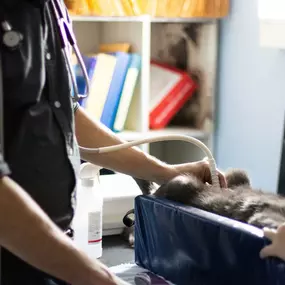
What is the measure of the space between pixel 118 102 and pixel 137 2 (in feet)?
1.07

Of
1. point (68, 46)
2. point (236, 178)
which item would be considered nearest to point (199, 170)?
point (236, 178)

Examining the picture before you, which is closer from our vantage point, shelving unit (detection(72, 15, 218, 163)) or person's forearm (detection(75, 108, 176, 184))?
person's forearm (detection(75, 108, 176, 184))

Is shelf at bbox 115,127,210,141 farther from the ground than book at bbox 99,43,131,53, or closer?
closer

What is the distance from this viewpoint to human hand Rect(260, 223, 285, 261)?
911 mm

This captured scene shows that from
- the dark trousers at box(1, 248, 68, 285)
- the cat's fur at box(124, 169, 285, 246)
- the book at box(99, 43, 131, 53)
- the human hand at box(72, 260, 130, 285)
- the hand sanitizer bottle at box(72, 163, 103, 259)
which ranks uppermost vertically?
the book at box(99, 43, 131, 53)

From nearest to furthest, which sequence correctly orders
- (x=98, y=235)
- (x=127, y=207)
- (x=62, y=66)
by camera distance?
1. (x=62, y=66)
2. (x=98, y=235)
3. (x=127, y=207)

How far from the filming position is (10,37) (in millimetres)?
891

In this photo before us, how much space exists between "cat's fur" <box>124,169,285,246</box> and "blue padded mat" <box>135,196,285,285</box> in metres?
0.03

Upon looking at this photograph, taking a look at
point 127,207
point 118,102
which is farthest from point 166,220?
point 118,102

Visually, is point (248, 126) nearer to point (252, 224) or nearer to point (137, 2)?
point (137, 2)

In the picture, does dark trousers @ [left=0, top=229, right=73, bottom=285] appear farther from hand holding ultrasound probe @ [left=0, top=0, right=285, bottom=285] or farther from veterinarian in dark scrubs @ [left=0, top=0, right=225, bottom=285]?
hand holding ultrasound probe @ [left=0, top=0, right=285, bottom=285]

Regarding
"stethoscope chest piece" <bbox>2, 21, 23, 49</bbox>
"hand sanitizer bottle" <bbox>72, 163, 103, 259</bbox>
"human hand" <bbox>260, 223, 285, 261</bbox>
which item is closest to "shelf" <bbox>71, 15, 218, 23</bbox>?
→ "hand sanitizer bottle" <bbox>72, 163, 103, 259</bbox>

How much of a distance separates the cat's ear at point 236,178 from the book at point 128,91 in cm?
87

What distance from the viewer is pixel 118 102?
2121mm
